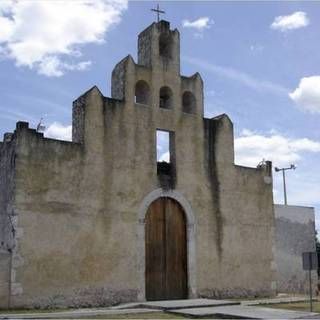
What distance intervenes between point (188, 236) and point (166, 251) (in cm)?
104

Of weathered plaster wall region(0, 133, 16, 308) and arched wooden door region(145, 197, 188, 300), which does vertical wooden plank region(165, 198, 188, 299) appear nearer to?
arched wooden door region(145, 197, 188, 300)

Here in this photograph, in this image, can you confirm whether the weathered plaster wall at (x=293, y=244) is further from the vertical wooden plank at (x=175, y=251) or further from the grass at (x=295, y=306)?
the vertical wooden plank at (x=175, y=251)

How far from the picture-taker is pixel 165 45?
2219 centimetres

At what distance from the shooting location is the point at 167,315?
15.6 metres

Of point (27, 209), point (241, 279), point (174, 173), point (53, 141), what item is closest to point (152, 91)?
point (174, 173)

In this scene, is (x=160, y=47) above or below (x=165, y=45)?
below

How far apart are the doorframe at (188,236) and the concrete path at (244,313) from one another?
10.4 ft

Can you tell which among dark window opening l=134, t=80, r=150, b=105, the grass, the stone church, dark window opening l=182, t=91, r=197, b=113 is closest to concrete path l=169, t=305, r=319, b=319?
the grass

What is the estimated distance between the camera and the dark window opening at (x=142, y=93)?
821 inches

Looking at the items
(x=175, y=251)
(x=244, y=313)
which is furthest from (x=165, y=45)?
(x=244, y=313)

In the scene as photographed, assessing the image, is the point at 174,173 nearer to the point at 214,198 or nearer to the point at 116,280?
the point at 214,198

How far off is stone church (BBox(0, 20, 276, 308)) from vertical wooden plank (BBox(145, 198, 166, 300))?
0.04m

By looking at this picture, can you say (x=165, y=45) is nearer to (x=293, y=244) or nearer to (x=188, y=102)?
(x=188, y=102)

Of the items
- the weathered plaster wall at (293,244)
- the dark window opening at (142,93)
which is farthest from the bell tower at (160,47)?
the weathered plaster wall at (293,244)
